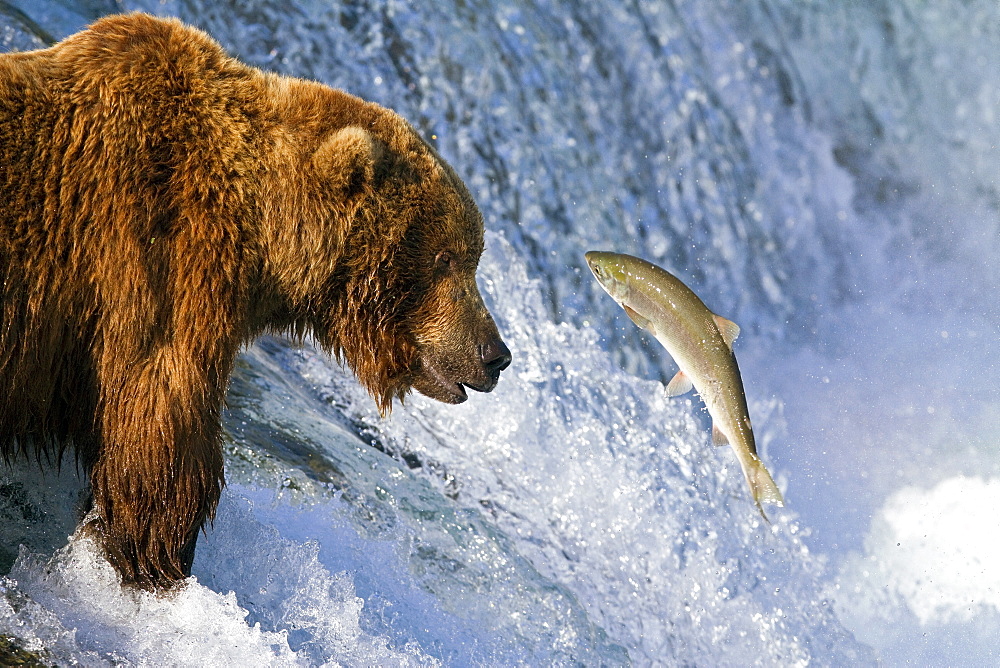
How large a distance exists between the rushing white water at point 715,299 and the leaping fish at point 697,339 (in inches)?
75.2

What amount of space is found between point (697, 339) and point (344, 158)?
4.90ft

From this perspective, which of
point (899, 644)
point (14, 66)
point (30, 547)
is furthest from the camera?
point (899, 644)

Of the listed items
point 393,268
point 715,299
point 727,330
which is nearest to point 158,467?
point 393,268

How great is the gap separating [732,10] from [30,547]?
6.30 meters

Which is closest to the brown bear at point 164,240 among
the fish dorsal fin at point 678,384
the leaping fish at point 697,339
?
the leaping fish at point 697,339

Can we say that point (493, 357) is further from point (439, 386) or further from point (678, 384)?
point (678, 384)

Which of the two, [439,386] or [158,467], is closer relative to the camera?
[158,467]

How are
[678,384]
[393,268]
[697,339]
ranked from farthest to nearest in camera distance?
[678,384]
[697,339]
[393,268]

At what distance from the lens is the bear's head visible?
3.91 metres

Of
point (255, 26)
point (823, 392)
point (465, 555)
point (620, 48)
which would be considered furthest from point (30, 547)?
point (823, 392)

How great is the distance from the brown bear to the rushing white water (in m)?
2.11

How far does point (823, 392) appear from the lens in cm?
883

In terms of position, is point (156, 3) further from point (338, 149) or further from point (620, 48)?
point (338, 149)

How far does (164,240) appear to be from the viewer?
12.1 ft
